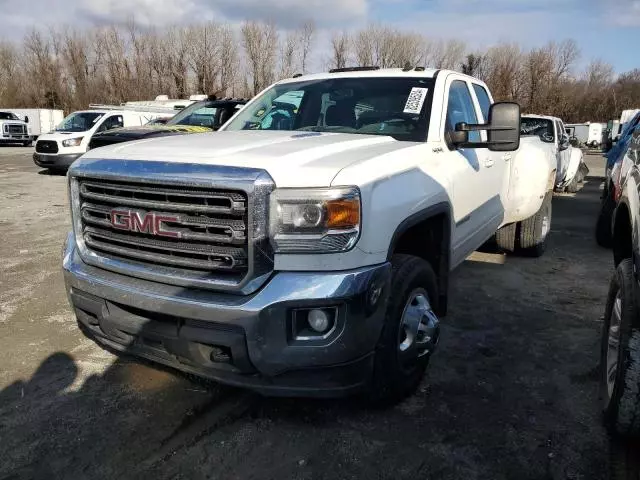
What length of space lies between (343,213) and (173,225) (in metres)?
0.83

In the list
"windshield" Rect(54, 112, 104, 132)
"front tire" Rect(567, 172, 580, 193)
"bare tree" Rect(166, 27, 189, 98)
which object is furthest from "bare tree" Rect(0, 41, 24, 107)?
"front tire" Rect(567, 172, 580, 193)

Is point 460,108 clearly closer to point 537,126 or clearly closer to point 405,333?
point 405,333

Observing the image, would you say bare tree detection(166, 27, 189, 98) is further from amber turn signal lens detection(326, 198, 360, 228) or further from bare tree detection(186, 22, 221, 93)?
amber turn signal lens detection(326, 198, 360, 228)

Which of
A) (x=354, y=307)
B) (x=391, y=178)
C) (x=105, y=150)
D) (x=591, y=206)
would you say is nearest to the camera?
(x=354, y=307)

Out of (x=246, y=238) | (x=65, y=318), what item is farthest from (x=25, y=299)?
(x=246, y=238)

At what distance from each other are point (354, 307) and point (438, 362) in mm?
1489

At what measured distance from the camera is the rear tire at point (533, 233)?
623 cm

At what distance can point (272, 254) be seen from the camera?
8.16 ft

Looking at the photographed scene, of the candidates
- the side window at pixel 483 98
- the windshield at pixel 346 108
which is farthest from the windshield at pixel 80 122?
the side window at pixel 483 98

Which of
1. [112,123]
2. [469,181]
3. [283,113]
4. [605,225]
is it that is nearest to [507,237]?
[605,225]

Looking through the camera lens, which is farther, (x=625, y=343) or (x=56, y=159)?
(x=56, y=159)

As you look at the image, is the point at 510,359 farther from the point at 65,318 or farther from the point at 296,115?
the point at 65,318

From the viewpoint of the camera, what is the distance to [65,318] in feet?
14.5

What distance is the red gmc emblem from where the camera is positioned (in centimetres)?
266
